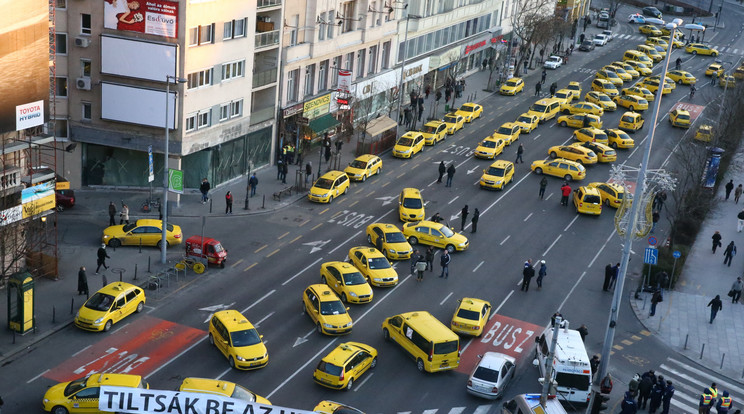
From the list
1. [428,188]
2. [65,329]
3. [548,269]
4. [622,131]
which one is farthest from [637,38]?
[65,329]

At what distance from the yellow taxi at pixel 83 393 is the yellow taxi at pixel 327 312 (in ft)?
32.9

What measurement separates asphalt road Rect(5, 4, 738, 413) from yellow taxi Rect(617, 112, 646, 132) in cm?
1139

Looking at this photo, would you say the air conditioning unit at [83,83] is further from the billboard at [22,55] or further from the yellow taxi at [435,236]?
the yellow taxi at [435,236]

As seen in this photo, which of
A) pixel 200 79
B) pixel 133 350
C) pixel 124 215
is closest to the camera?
pixel 133 350

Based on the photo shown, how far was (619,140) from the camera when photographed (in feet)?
244

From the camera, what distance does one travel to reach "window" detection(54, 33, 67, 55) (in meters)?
52.8

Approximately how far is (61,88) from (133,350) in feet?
73.2

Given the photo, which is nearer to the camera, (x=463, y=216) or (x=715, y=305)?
(x=715, y=305)

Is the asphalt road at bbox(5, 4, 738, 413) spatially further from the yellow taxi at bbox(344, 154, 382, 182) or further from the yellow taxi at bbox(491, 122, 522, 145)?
the yellow taxi at bbox(491, 122, 522, 145)

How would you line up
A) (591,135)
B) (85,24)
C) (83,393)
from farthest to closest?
(591,135)
(85,24)
(83,393)

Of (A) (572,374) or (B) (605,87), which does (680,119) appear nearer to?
(B) (605,87)

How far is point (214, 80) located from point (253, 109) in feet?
24.0

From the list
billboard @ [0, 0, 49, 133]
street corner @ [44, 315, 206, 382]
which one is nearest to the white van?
street corner @ [44, 315, 206, 382]

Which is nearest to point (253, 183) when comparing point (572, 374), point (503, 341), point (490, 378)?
point (503, 341)
